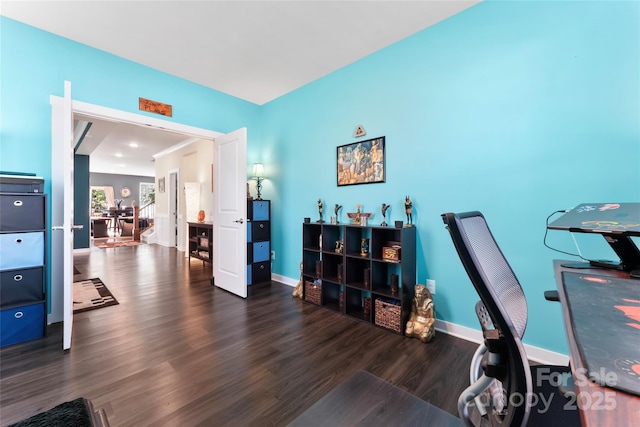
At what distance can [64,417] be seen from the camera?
1319mm

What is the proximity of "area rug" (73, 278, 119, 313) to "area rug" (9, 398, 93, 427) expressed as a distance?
1748 millimetres

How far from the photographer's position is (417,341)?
213cm

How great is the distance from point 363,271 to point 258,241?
164 centimetres

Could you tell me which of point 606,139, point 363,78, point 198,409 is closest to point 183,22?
point 363,78

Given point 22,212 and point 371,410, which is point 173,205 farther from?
point 371,410

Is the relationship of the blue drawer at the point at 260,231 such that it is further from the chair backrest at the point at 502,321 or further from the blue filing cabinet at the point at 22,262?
Result: the chair backrest at the point at 502,321

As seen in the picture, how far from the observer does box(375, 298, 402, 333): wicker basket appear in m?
2.27

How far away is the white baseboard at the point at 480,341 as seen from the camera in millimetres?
1788

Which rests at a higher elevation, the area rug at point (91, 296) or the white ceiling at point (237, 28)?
the white ceiling at point (237, 28)

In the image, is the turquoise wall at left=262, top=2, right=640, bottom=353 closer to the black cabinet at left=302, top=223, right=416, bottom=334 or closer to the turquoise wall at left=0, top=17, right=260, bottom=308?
the black cabinet at left=302, top=223, right=416, bottom=334

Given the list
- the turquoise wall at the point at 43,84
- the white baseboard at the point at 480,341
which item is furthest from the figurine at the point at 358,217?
the turquoise wall at the point at 43,84

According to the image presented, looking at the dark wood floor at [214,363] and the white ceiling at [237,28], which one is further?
the white ceiling at [237,28]

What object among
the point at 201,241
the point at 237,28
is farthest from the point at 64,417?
the point at 201,241

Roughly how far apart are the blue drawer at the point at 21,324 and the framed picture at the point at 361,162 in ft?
9.95
